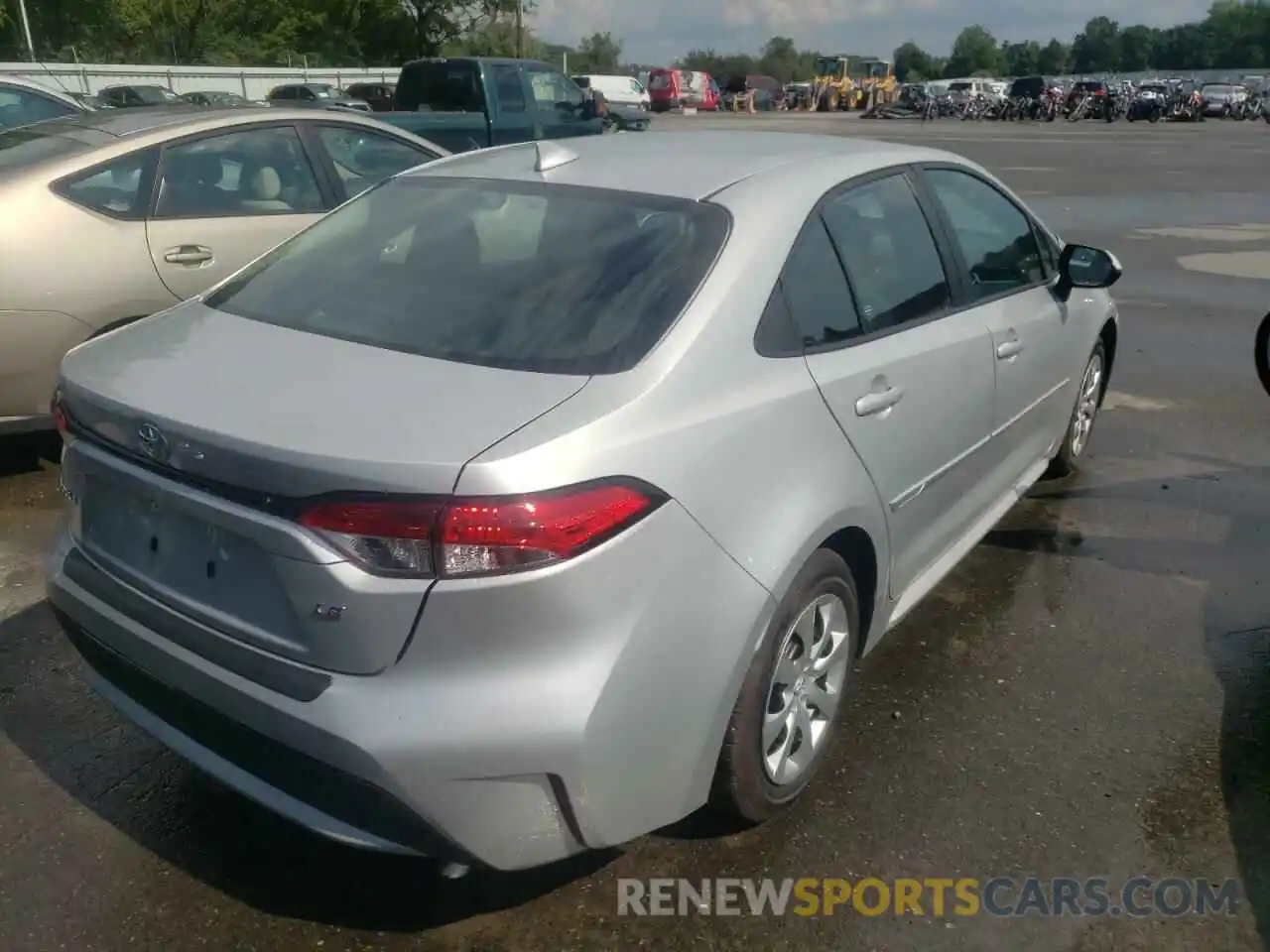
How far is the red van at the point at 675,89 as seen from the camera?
52.5 m

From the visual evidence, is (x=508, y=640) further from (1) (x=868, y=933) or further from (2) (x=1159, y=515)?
(2) (x=1159, y=515)

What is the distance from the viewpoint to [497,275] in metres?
2.89

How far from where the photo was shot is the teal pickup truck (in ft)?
42.6

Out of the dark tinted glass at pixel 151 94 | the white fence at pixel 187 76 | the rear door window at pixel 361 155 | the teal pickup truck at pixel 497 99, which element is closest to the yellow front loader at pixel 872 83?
the white fence at pixel 187 76

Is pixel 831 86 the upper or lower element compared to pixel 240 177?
lower

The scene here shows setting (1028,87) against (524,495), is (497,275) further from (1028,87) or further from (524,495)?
(1028,87)

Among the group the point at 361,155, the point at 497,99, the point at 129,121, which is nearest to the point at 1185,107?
the point at 497,99

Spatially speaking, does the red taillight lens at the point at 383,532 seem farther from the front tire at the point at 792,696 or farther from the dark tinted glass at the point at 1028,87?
the dark tinted glass at the point at 1028,87

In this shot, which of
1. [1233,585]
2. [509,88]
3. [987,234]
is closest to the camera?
[987,234]

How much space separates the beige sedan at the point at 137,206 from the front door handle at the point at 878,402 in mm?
3532

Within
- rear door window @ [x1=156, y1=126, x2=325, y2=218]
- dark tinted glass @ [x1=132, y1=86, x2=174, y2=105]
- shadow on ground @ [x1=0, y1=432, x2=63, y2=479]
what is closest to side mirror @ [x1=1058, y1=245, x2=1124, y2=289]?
rear door window @ [x1=156, y1=126, x2=325, y2=218]

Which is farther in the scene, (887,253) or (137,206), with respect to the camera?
(137,206)

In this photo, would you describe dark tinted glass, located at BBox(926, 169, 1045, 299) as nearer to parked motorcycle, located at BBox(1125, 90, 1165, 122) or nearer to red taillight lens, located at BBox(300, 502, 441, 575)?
red taillight lens, located at BBox(300, 502, 441, 575)

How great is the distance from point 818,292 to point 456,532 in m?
1.34
